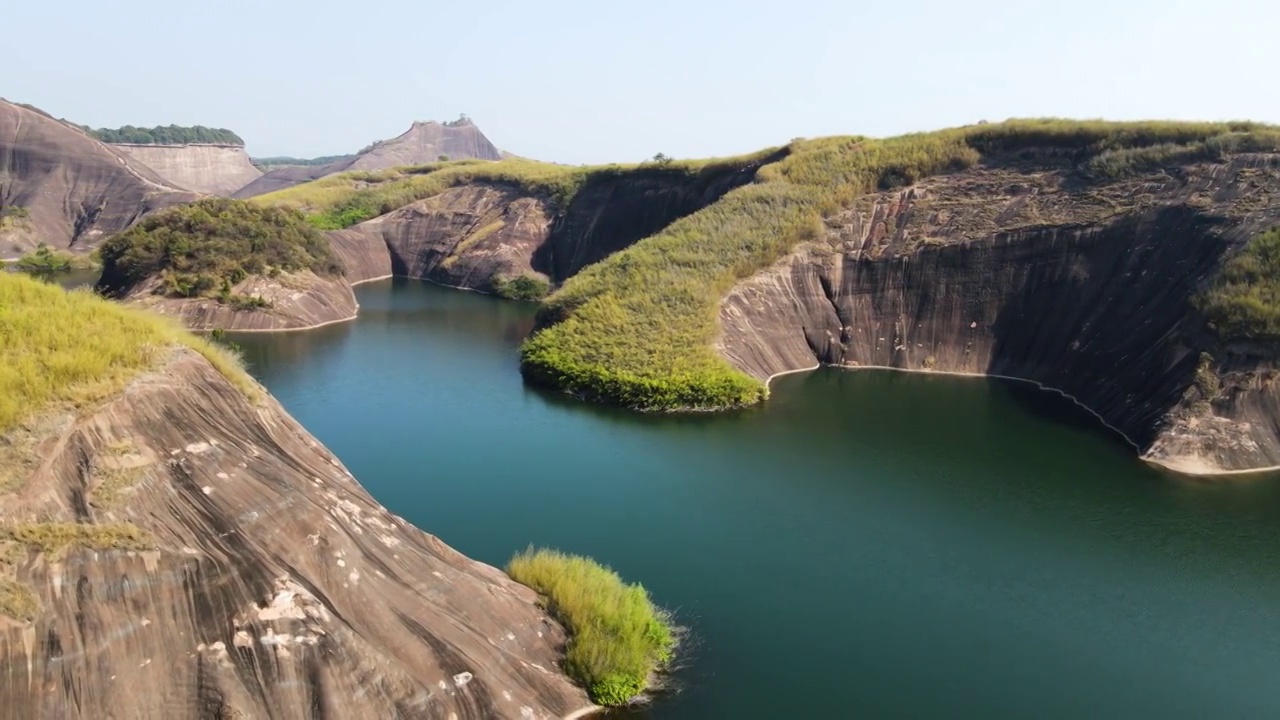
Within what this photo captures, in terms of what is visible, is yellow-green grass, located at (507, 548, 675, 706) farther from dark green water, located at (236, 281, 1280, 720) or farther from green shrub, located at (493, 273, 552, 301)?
green shrub, located at (493, 273, 552, 301)

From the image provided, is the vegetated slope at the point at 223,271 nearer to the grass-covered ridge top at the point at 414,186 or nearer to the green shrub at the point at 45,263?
the green shrub at the point at 45,263

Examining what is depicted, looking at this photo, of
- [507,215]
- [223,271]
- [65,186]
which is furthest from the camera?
[65,186]

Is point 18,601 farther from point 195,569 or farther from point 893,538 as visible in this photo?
point 893,538

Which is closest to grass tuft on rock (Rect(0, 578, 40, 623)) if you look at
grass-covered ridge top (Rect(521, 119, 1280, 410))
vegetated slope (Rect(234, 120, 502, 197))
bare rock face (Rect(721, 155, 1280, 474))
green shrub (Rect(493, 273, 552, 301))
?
grass-covered ridge top (Rect(521, 119, 1280, 410))

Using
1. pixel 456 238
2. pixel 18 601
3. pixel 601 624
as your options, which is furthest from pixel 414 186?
pixel 18 601

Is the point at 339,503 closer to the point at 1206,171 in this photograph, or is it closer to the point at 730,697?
the point at 730,697

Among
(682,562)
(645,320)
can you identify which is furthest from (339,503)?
(645,320)
